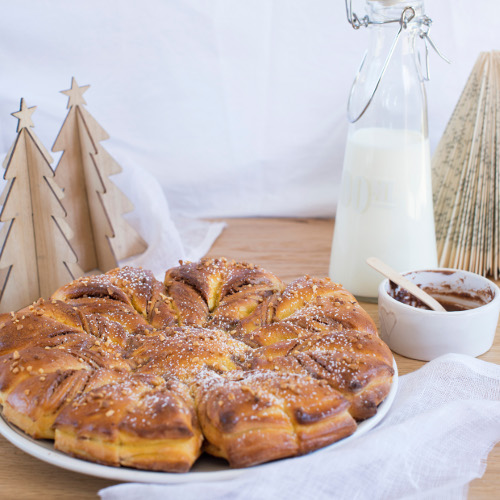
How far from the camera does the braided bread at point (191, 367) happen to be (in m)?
0.74

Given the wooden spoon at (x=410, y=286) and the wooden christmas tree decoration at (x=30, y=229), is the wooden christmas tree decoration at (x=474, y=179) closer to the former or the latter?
the wooden spoon at (x=410, y=286)

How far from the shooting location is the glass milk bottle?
1262 millimetres

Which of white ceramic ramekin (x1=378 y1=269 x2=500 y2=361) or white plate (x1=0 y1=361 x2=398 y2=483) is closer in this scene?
white plate (x1=0 y1=361 x2=398 y2=483)

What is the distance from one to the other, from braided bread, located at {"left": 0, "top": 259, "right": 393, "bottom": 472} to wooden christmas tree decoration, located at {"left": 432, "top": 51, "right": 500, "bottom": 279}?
53 centimetres

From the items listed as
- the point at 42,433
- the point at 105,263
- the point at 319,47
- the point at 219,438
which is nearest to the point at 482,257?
the point at 319,47

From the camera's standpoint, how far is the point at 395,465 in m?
0.79

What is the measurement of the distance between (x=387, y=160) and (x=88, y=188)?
675mm

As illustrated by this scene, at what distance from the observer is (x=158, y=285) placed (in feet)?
3.75

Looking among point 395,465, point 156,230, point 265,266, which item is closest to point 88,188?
point 156,230

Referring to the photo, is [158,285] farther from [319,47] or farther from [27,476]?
[319,47]

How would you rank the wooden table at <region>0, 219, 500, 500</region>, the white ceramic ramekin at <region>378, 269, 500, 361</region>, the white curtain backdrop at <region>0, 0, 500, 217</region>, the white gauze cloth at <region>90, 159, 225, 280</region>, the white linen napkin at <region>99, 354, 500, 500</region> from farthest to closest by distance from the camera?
the white curtain backdrop at <region>0, 0, 500, 217</region> < the white gauze cloth at <region>90, 159, 225, 280</region> < the white ceramic ramekin at <region>378, 269, 500, 361</region> < the wooden table at <region>0, 219, 500, 500</region> < the white linen napkin at <region>99, 354, 500, 500</region>

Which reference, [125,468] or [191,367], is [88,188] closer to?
[191,367]

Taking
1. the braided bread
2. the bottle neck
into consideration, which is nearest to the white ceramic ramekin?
the braided bread

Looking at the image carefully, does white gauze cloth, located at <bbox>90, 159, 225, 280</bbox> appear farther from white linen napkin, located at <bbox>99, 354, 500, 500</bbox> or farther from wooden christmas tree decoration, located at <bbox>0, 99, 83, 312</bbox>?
white linen napkin, located at <bbox>99, 354, 500, 500</bbox>
